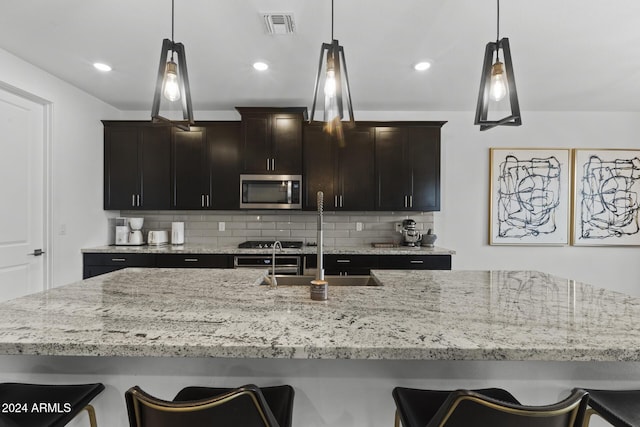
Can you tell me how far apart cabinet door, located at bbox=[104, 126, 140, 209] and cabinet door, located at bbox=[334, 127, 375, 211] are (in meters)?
2.38

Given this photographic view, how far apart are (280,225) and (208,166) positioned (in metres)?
1.10

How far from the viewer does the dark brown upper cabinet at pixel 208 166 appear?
12.4ft

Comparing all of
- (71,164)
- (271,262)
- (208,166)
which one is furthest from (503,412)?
(71,164)

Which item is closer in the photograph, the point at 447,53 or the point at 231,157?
the point at 447,53

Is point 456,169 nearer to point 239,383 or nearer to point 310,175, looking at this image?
point 310,175

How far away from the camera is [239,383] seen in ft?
3.90

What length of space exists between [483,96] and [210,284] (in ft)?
5.27

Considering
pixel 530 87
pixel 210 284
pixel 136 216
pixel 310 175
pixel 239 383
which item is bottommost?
pixel 239 383

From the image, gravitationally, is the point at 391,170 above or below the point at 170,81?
below

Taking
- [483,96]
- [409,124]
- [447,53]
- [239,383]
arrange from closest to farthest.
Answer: [239,383], [483,96], [447,53], [409,124]

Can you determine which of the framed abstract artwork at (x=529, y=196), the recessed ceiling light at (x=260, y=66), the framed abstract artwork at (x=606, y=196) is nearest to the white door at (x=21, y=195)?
the recessed ceiling light at (x=260, y=66)

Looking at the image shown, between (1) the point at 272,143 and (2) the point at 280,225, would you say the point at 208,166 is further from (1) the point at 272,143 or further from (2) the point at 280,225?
(2) the point at 280,225

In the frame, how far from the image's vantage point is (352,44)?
2.44 metres

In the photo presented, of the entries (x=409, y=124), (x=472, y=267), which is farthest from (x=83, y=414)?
(x=472, y=267)
